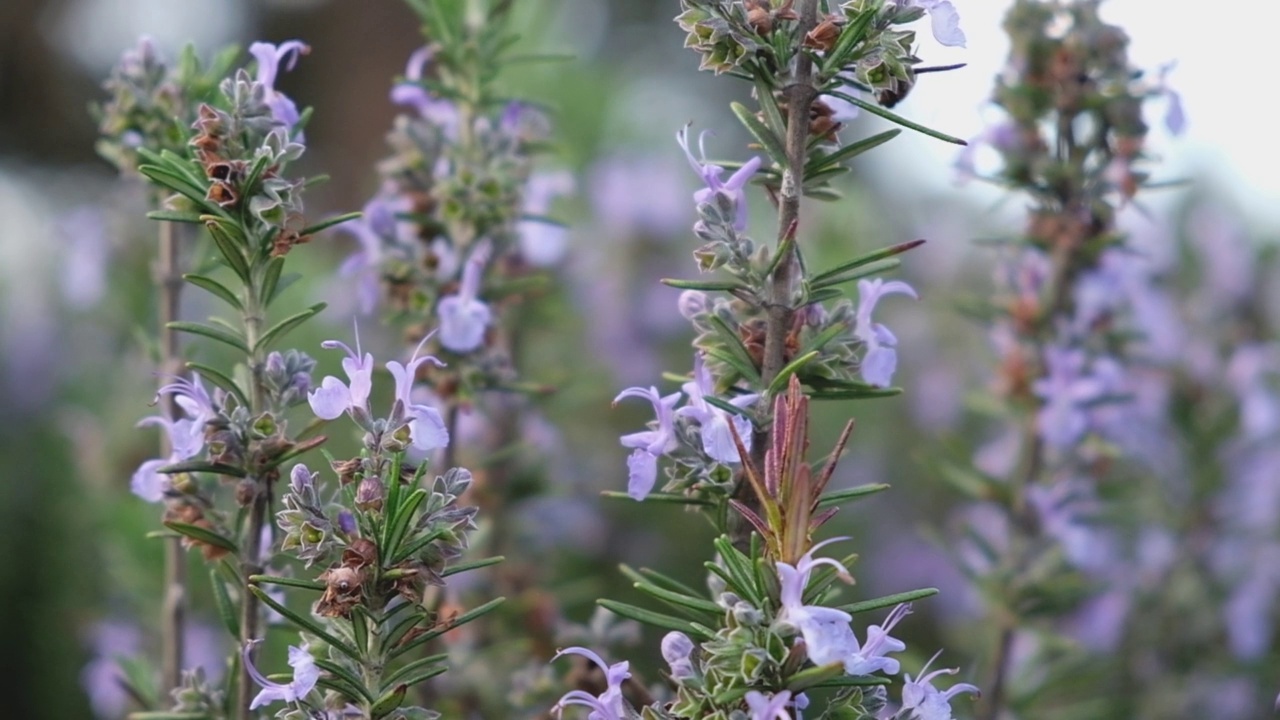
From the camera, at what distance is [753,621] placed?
85cm

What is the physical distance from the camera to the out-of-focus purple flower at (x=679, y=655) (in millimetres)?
892

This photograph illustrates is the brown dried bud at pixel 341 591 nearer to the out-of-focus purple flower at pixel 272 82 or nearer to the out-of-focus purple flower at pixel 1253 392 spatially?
the out-of-focus purple flower at pixel 272 82

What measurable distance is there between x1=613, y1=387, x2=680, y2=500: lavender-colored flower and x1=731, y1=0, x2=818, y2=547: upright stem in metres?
0.07

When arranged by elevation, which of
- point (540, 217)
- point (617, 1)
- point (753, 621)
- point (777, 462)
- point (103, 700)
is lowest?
point (103, 700)

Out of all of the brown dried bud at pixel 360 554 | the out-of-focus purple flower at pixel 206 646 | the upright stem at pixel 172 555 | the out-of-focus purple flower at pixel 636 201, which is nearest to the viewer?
the brown dried bud at pixel 360 554

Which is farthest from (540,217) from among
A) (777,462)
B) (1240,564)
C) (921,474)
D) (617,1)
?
(617,1)

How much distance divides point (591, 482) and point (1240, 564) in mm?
1235

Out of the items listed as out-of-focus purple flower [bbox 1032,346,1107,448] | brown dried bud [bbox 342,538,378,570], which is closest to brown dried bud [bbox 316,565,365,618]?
brown dried bud [bbox 342,538,378,570]

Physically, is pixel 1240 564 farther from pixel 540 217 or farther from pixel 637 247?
pixel 637 247

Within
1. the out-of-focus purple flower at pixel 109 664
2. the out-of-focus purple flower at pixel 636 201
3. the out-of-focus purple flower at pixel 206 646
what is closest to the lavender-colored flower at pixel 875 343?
the out-of-focus purple flower at pixel 109 664

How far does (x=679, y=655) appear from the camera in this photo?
90cm

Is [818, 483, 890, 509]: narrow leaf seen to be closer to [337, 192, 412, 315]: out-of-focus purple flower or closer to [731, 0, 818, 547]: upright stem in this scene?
[731, 0, 818, 547]: upright stem

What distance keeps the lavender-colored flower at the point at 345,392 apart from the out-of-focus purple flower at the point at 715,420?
253 millimetres

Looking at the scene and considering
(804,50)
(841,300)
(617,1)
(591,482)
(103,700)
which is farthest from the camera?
(617,1)
